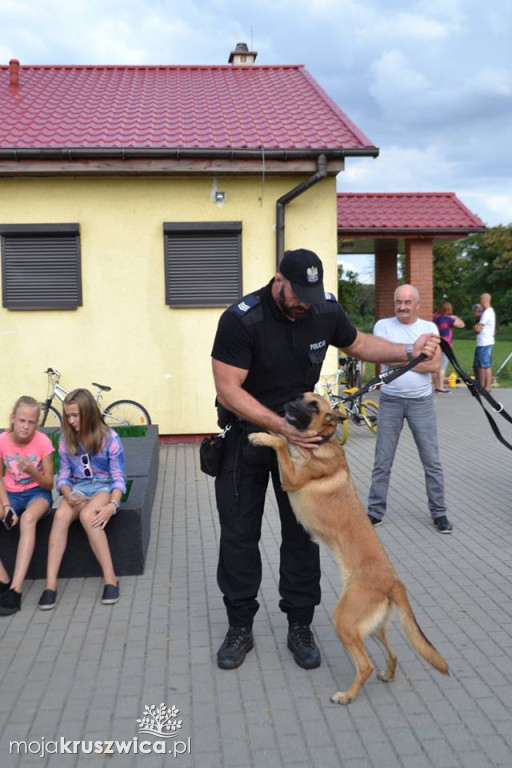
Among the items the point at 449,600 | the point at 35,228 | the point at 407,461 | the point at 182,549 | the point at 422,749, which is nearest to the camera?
the point at 422,749

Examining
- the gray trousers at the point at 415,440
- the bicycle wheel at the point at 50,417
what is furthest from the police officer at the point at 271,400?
the bicycle wheel at the point at 50,417

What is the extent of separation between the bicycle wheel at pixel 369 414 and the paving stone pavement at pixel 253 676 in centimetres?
502

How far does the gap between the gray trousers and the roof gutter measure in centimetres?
488

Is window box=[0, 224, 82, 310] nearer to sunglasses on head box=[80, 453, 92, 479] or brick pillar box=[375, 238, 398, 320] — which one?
sunglasses on head box=[80, 453, 92, 479]

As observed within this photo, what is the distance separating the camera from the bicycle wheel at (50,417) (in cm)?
1040

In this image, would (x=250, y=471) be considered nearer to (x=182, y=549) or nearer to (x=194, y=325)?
(x=182, y=549)

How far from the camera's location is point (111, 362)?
10844mm

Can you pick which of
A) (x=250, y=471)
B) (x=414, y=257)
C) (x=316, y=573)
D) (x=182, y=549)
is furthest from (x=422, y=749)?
(x=414, y=257)

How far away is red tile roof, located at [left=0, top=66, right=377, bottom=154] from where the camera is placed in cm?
1057

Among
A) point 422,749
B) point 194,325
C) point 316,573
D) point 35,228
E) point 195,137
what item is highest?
point 195,137

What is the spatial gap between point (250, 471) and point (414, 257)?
1320cm

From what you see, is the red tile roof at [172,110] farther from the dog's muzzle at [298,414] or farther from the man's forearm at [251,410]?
the dog's muzzle at [298,414]

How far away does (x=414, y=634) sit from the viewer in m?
3.53

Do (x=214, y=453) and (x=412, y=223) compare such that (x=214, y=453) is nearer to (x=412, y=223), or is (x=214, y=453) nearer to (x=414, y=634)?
(x=414, y=634)
